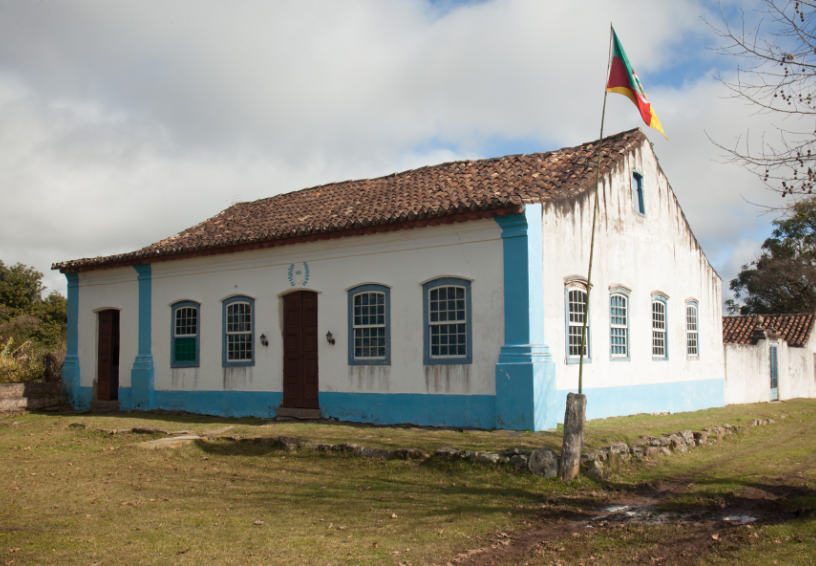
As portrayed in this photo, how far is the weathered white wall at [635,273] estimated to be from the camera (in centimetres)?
1252

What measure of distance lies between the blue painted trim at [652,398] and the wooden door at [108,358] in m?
11.7

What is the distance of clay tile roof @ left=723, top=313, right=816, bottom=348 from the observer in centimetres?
2438

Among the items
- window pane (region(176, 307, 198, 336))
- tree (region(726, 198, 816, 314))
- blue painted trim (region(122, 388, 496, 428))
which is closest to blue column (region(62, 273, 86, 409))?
blue painted trim (region(122, 388, 496, 428))

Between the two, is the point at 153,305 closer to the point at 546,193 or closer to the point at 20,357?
the point at 20,357

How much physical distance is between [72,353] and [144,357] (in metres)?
2.98

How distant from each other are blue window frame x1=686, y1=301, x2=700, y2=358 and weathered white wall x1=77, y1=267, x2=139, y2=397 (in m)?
13.5

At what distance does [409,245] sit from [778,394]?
16084 millimetres

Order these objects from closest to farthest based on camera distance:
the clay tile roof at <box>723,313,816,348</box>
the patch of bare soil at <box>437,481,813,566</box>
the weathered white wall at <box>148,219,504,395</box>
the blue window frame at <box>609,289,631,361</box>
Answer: the patch of bare soil at <box>437,481,813,566</box>, the weathered white wall at <box>148,219,504,395</box>, the blue window frame at <box>609,289,631,361</box>, the clay tile roof at <box>723,313,816,348</box>

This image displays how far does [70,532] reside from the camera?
657 cm

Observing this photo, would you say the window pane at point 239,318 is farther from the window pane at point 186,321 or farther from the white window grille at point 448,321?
the white window grille at point 448,321

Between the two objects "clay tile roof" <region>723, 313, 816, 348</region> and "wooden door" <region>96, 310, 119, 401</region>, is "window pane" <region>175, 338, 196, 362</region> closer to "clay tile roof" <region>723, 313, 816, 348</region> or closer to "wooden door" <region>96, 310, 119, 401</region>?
"wooden door" <region>96, 310, 119, 401</region>

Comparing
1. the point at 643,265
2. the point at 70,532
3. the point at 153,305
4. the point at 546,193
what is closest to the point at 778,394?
the point at 643,265

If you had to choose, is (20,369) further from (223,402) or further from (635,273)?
(635,273)

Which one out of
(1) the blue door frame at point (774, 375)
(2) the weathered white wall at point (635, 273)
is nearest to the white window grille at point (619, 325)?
(2) the weathered white wall at point (635, 273)
